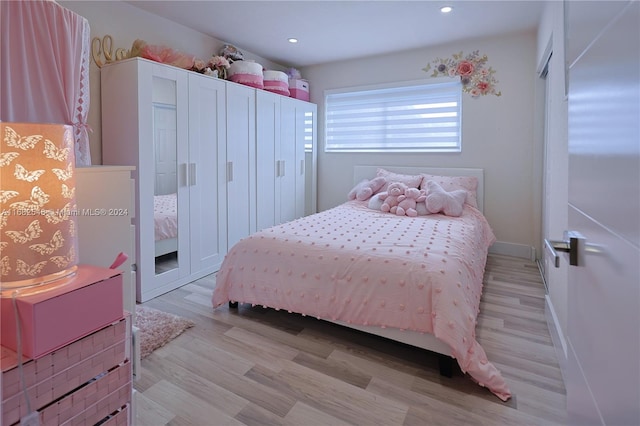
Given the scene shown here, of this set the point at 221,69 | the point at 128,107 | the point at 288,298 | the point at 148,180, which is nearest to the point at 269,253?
the point at 288,298

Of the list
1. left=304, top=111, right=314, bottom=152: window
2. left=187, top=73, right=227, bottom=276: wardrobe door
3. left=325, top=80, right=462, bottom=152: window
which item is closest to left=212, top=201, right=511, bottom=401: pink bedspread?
left=187, top=73, right=227, bottom=276: wardrobe door

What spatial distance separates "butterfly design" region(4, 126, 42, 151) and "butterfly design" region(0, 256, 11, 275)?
30 centimetres

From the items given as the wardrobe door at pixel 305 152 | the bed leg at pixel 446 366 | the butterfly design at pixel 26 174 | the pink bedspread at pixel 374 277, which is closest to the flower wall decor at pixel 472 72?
the wardrobe door at pixel 305 152

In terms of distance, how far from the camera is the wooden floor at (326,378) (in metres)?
1.53

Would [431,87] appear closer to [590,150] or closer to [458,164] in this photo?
[458,164]

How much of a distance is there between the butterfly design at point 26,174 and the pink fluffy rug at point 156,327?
4.53ft

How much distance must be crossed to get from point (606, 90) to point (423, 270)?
4.63 feet

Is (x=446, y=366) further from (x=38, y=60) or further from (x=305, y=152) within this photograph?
(x=305, y=152)

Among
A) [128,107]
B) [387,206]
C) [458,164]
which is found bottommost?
[387,206]

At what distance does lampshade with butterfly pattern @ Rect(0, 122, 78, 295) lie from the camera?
907mm

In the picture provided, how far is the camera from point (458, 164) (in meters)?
4.12

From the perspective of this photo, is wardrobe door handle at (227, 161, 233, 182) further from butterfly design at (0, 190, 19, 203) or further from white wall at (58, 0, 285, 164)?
butterfly design at (0, 190, 19, 203)

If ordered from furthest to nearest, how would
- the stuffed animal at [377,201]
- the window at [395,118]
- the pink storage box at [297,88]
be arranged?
the pink storage box at [297,88] → the window at [395,118] → the stuffed animal at [377,201]

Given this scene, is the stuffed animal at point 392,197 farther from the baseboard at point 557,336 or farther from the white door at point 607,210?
the white door at point 607,210
